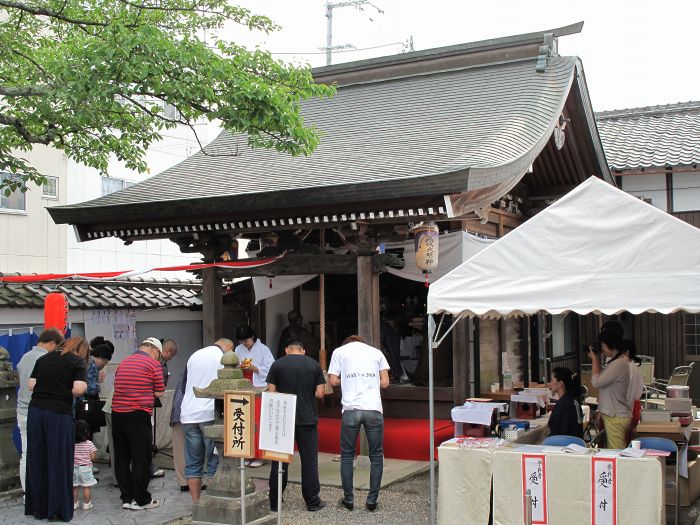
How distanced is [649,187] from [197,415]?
1043 cm

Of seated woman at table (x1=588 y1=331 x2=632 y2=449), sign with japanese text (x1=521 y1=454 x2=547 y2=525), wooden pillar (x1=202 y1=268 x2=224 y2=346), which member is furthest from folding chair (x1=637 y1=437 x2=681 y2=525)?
wooden pillar (x1=202 y1=268 x2=224 y2=346)

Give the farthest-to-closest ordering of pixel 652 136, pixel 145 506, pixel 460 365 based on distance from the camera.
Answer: pixel 652 136
pixel 460 365
pixel 145 506

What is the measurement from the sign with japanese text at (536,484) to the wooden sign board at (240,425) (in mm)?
2317

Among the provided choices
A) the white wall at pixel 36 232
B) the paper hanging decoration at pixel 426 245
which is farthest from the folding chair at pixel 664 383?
the white wall at pixel 36 232

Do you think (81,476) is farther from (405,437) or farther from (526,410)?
(526,410)

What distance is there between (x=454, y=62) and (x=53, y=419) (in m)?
8.89

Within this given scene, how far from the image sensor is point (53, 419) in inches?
285

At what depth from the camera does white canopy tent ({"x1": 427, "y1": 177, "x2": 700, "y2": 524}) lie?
591 cm

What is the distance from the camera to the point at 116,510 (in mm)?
7859

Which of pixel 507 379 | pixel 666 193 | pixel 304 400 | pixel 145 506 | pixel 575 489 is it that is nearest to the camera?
pixel 575 489

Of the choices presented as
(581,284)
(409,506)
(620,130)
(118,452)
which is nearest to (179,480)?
(118,452)

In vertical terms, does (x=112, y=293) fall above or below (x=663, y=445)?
above

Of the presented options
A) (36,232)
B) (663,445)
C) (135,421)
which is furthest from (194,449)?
(36,232)

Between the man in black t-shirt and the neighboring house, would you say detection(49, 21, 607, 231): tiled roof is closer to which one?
the man in black t-shirt
